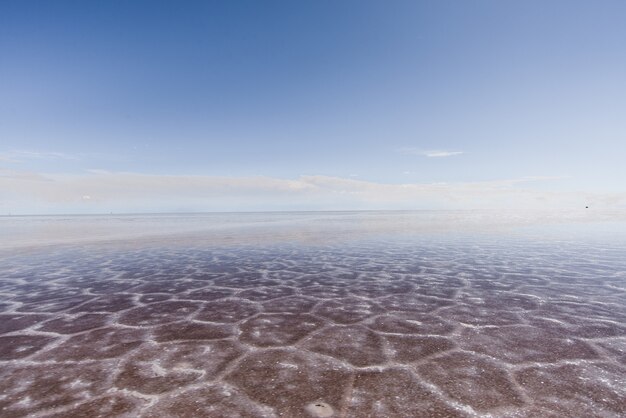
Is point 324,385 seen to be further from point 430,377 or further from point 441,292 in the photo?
point 441,292

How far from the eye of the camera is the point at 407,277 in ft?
33.9

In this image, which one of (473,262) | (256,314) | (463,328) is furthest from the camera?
(473,262)

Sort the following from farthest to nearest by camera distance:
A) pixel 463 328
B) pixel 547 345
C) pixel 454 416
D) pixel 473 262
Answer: pixel 473 262 < pixel 463 328 < pixel 547 345 < pixel 454 416

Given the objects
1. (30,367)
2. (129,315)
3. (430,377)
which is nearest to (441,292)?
(430,377)

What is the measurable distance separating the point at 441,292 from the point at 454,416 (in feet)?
17.2

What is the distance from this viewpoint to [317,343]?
5438 millimetres

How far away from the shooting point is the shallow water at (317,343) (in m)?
3.83

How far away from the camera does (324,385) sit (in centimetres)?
416

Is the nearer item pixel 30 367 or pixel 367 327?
pixel 30 367

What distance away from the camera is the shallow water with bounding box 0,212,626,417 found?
3.83 m

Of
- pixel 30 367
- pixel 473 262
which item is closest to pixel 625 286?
pixel 473 262

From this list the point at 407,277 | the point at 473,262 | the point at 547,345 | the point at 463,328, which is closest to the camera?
the point at 547,345

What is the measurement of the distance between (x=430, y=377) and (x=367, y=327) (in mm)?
1895

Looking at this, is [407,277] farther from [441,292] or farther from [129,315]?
[129,315]
